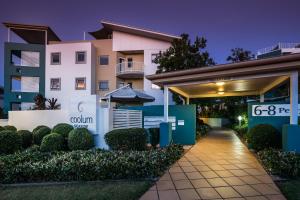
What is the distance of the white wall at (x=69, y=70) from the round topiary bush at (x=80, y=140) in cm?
1199

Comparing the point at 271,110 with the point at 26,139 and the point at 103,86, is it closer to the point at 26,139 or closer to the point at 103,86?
the point at 26,139

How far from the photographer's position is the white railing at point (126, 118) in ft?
28.6

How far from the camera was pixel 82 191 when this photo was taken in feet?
15.0

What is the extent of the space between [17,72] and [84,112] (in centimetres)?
1556

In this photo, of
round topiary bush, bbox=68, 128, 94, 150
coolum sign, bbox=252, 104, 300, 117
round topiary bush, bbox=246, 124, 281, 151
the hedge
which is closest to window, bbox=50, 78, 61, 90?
round topiary bush, bbox=68, 128, 94, 150

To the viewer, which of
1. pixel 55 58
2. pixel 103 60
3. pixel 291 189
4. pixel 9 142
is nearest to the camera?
pixel 291 189

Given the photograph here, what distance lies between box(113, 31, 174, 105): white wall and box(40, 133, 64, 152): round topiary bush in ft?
37.3

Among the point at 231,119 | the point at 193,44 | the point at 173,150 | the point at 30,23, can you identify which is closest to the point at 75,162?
the point at 173,150

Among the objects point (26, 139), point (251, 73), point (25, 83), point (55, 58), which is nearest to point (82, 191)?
point (251, 73)

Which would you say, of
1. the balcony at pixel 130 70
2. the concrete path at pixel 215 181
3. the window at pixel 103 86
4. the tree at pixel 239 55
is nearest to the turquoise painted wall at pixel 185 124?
the concrete path at pixel 215 181

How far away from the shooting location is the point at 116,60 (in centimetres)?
2000

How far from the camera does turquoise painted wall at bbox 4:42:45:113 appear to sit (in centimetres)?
1948

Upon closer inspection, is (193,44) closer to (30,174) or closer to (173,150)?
(173,150)

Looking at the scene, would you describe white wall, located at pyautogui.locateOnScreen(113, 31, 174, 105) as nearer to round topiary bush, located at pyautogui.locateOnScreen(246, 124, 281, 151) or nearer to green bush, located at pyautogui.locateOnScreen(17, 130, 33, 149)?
green bush, located at pyautogui.locateOnScreen(17, 130, 33, 149)
